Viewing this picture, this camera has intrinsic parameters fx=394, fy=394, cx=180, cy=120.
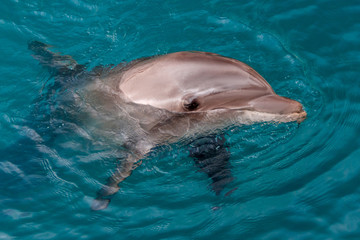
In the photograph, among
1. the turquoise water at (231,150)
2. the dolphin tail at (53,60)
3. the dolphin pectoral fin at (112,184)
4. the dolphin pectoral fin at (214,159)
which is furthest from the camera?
the dolphin tail at (53,60)

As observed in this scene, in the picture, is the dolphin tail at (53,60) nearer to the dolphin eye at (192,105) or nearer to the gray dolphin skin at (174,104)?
the gray dolphin skin at (174,104)

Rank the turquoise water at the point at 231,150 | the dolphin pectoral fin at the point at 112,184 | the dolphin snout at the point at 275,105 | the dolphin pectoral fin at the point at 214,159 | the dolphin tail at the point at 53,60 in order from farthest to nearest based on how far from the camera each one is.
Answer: the dolphin tail at the point at 53,60
the dolphin pectoral fin at the point at 214,159
the dolphin pectoral fin at the point at 112,184
the turquoise water at the point at 231,150
the dolphin snout at the point at 275,105

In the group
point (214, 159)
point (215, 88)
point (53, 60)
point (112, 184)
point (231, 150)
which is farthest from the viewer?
point (53, 60)

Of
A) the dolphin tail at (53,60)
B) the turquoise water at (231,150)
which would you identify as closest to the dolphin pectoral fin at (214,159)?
the turquoise water at (231,150)

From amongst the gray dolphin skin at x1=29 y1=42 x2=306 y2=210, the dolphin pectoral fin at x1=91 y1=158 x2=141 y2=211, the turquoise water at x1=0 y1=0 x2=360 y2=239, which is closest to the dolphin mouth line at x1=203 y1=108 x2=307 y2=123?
the gray dolphin skin at x1=29 y1=42 x2=306 y2=210

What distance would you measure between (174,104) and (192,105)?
276mm

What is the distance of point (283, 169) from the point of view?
6.49 meters

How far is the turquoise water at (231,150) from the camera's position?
6.12 metres

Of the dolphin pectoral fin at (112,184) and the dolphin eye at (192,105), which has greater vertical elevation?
the dolphin eye at (192,105)

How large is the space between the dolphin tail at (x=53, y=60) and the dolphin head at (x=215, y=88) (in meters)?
2.61

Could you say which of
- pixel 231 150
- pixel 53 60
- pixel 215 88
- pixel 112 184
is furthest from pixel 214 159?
pixel 53 60

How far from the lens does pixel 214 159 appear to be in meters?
6.67

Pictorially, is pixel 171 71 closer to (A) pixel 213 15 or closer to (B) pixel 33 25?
(A) pixel 213 15

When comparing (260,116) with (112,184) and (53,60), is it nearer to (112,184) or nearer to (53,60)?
(112,184)
